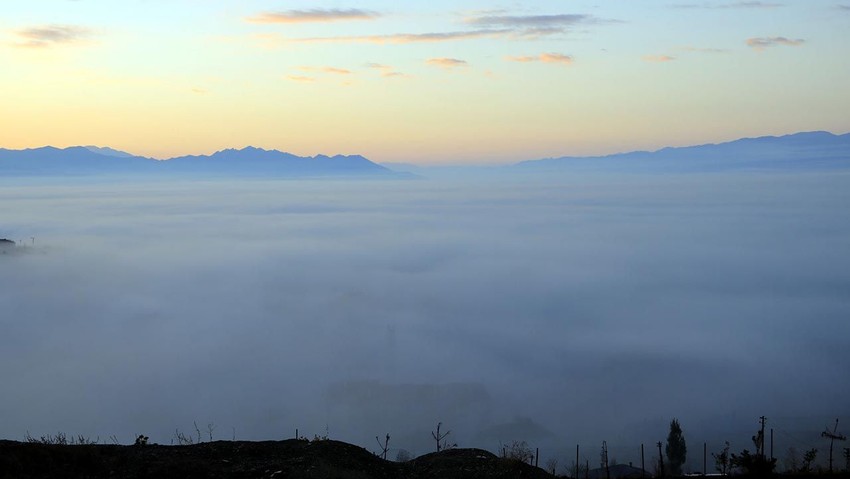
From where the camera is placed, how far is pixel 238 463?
13.4 m

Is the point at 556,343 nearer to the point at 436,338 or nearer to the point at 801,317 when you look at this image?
the point at 436,338

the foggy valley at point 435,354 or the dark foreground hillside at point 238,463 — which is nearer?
the dark foreground hillside at point 238,463

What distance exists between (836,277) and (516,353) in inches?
3616

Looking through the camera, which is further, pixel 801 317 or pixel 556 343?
pixel 801 317

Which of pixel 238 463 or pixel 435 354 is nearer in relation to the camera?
pixel 238 463

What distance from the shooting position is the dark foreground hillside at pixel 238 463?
41.5 ft

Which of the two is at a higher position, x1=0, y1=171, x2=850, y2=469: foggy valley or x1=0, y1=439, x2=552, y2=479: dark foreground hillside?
x1=0, y1=439, x2=552, y2=479: dark foreground hillside

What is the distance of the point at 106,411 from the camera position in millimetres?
77062

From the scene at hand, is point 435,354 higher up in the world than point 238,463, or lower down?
lower down

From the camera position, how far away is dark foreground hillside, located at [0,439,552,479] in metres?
12.7

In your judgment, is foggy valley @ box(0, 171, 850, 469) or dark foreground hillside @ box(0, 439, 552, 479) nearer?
dark foreground hillside @ box(0, 439, 552, 479)

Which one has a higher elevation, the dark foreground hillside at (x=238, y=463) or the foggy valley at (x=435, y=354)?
the dark foreground hillside at (x=238, y=463)

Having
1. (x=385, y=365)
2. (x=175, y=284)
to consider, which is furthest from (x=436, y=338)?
(x=175, y=284)

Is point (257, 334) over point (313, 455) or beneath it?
beneath
